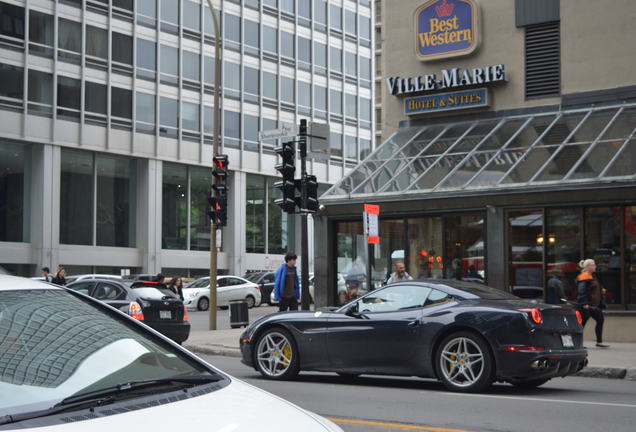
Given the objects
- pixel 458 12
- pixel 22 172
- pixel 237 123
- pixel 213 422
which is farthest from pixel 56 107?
pixel 213 422

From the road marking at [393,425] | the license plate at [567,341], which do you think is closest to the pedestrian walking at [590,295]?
the license plate at [567,341]

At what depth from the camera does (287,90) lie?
59.4 m

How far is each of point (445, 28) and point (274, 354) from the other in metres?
15.1

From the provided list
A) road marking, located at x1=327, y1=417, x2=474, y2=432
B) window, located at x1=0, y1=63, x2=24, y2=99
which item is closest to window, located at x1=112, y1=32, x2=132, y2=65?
window, located at x1=0, y1=63, x2=24, y2=99

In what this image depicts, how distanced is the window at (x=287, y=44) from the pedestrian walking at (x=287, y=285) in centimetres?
4099

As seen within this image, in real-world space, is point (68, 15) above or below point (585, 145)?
above

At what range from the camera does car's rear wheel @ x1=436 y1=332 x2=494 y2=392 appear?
11242mm

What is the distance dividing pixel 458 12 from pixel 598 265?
8.85 metres

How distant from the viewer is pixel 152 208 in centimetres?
5088

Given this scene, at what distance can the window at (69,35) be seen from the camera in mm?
46581

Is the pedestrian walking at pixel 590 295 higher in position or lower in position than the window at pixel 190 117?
lower

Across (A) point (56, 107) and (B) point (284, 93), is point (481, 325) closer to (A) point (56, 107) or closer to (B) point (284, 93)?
(A) point (56, 107)

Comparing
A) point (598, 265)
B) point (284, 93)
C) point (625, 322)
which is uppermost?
point (284, 93)

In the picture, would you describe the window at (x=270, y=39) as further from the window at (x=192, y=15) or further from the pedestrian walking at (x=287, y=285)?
the pedestrian walking at (x=287, y=285)
